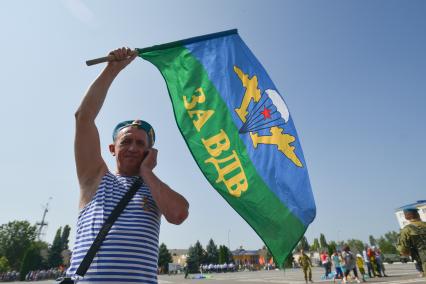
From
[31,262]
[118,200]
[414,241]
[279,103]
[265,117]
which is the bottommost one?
[118,200]

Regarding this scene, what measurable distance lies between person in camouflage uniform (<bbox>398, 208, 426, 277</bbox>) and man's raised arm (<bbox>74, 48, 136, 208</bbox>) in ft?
19.7

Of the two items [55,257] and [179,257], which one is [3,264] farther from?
[179,257]

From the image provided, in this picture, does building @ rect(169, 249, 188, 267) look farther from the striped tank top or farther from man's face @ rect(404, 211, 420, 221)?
the striped tank top

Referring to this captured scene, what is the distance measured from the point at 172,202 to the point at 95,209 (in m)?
0.59

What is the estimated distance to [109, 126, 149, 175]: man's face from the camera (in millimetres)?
2652

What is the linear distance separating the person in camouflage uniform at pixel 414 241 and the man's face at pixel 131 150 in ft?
18.9

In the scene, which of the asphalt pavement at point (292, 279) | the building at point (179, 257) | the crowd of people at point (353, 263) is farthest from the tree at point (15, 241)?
the crowd of people at point (353, 263)

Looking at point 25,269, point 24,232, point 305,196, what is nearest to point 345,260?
point 305,196

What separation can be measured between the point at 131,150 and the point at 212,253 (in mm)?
79886

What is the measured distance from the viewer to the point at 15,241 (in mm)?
70188

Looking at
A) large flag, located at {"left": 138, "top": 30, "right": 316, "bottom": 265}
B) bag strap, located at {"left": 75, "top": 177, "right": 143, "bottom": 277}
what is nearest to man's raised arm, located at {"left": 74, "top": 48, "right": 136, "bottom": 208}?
bag strap, located at {"left": 75, "top": 177, "right": 143, "bottom": 277}

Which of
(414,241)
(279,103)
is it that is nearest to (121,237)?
(279,103)

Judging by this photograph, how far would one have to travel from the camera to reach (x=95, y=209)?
7.55 feet

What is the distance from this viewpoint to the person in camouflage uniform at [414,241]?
19.2ft
